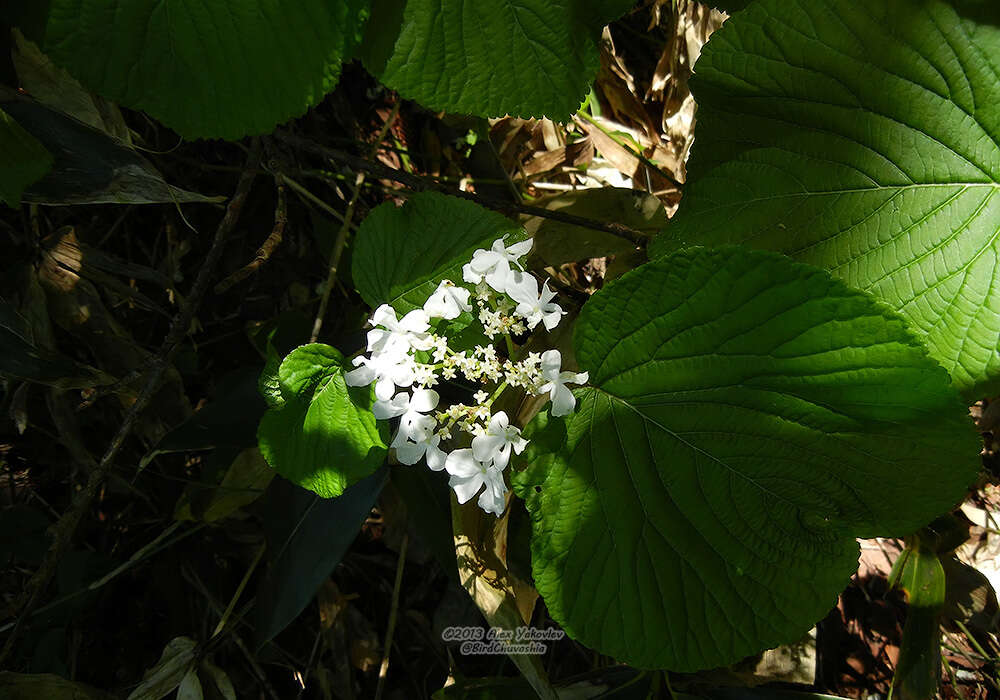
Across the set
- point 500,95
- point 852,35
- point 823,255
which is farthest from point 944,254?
point 500,95

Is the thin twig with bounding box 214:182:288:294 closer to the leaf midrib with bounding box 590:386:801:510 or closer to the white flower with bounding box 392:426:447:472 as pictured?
the white flower with bounding box 392:426:447:472

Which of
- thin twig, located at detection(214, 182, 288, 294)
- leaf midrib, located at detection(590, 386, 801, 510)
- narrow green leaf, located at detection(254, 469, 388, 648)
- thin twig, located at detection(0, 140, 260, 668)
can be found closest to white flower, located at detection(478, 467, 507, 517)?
leaf midrib, located at detection(590, 386, 801, 510)

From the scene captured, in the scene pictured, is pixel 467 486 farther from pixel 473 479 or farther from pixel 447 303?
pixel 447 303

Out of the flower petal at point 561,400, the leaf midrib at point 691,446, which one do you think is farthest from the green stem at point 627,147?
the flower petal at point 561,400

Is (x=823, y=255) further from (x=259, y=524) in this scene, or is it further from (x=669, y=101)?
(x=259, y=524)

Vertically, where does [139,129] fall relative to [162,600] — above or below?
above

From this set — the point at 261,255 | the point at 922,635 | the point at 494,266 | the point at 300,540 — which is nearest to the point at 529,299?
the point at 494,266
